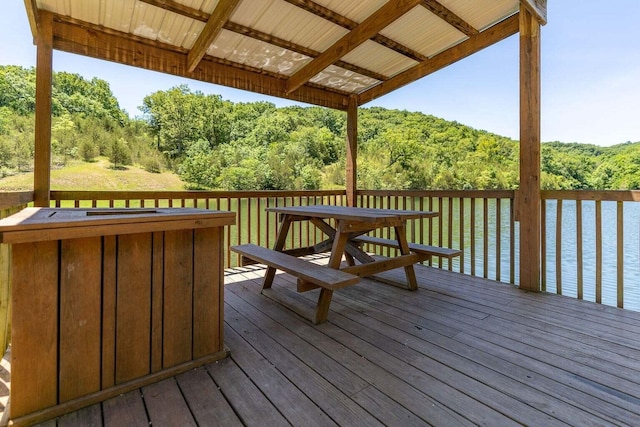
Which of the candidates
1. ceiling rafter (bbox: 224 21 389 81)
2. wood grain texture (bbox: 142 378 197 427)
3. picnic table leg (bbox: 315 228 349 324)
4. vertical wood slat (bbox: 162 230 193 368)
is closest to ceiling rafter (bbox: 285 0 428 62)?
ceiling rafter (bbox: 224 21 389 81)

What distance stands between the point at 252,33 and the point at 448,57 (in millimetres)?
2180

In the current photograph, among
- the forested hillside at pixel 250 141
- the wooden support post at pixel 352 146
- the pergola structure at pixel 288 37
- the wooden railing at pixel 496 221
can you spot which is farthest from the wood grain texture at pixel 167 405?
the forested hillside at pixel 250 141

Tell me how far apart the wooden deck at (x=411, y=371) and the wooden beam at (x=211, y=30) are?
2.34 m

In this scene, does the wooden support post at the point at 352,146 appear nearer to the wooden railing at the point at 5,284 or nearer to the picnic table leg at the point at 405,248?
the picnic table leg at the point at 405,248

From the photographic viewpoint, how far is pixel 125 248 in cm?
142

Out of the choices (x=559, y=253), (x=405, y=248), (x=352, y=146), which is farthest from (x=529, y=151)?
(x=352, y=146)

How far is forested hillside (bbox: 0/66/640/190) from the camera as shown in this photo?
19.9 meters

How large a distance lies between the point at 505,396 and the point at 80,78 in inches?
1194

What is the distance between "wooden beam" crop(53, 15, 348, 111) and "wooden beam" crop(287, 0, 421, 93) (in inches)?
13.5

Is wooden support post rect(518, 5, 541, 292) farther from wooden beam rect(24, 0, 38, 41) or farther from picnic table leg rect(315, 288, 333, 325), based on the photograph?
wooden beam rect(24, 0, 38, 41)

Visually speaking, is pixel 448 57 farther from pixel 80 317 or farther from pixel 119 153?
pixel 119 153

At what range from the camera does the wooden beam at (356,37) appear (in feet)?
8.68

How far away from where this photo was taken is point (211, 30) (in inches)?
106

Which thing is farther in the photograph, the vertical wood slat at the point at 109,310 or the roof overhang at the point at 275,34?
the roof overhang at the point at 275,34
